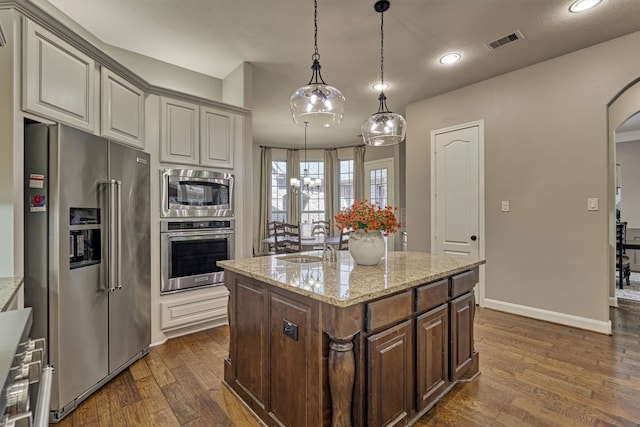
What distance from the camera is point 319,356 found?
1.42m

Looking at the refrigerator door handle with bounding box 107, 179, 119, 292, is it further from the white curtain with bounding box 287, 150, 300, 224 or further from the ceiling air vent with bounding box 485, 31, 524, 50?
the white curtain with bounding box 287, 150, 300, 224

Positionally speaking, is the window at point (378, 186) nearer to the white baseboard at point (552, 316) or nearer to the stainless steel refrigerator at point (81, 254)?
the white baseboard at point (552, 316)

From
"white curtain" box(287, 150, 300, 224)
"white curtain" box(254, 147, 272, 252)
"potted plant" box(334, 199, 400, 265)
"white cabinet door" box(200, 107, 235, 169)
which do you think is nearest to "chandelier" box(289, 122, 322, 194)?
"white curtain" box(287, 150, 300, 224)

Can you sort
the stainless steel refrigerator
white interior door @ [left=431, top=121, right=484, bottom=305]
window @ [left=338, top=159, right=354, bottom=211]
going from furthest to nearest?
1. window @ [left=338, top=159, right=354, bottom=211]
2. white interior door @ [left=431, top=121, right=484, bottom=305]
3. the stainless steel refrigerator

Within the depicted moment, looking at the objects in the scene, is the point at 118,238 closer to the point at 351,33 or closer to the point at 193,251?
the point at 193,251

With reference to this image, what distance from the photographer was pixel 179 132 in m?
2.98

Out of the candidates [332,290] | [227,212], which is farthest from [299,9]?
[332,290]

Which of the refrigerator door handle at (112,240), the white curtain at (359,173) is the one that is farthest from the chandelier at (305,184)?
the refrigerator door handle at (112,240)

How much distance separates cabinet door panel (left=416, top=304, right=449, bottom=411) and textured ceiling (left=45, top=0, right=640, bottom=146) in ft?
7.84

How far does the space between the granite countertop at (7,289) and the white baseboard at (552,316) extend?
435cm

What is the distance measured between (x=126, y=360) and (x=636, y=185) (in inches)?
350

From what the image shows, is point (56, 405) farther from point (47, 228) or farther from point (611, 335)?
point (611, 335)

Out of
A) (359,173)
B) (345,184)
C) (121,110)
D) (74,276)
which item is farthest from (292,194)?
(74,276)

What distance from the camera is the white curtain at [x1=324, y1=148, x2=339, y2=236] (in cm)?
780
